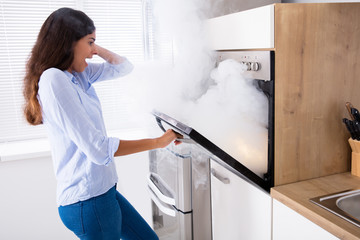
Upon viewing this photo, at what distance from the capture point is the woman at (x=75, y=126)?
120cm

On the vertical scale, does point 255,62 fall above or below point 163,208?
above

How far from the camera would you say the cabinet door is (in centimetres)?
141

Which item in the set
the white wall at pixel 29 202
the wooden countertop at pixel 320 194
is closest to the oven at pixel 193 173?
the wooden countertop at pixel 320 194

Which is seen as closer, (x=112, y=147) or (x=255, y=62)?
(x=112, y=147)

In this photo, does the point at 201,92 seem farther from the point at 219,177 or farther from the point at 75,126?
the point at 75,126

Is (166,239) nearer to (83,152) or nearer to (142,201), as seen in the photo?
(142,201)

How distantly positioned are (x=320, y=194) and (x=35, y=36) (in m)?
2.16

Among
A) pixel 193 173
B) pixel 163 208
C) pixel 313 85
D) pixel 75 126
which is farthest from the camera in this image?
pixel 163 208

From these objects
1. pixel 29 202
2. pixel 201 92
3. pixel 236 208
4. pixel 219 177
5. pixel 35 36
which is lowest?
pixel 29 202

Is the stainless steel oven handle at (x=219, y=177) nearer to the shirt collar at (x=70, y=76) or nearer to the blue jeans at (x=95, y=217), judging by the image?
the blue jeans at (x=95, y=217)

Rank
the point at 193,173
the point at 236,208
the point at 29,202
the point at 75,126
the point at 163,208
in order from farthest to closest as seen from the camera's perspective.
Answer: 1. the point at 29,202
2. the point at 163,208
3. the point at 193,173
4. the point at 236,208
5. the point at 75,126

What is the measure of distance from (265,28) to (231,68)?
30 cm

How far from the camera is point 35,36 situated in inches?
95.0

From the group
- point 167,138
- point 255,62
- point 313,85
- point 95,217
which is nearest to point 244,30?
point 255,62
